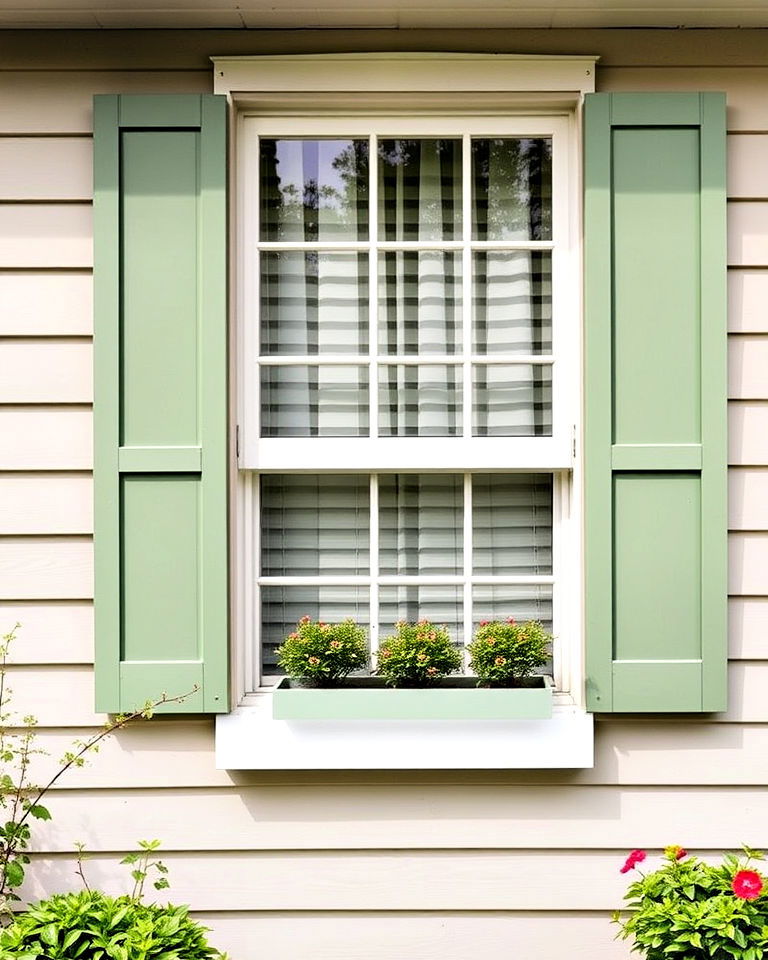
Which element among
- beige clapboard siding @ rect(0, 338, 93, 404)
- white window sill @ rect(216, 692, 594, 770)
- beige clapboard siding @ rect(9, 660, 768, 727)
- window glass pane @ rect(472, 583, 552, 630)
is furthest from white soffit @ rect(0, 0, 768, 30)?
white window sill @ rect(216, 692, 594, 770)

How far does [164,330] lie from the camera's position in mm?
Result: 2578

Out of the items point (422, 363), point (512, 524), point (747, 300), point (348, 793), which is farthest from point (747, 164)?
point (348, 793)

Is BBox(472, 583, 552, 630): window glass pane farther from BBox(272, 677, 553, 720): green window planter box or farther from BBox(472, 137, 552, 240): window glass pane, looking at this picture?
BBox(472, 137, 552, 240): window glass pane

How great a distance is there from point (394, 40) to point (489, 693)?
1815mm

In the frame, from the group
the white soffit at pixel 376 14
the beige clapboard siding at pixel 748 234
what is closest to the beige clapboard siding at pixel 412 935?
the beige clapboard siding at pixel 748 234

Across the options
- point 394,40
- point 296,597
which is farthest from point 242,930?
point 394,40

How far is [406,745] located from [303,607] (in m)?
0.50

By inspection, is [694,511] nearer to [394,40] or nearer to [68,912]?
[394,40]

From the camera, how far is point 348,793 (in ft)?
8.54

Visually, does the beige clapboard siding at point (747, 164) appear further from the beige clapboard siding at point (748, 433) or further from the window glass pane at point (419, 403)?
the window glass pane at point (419, 403)

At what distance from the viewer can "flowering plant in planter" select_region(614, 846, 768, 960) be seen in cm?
217

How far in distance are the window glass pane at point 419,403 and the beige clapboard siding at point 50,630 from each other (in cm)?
100

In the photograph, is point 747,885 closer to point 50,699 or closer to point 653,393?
point 653,393

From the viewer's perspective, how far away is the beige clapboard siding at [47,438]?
2.61 metres
